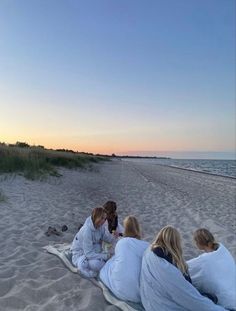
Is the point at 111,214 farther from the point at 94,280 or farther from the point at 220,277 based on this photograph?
the point at 220,277

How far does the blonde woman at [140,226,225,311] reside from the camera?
3887 mm

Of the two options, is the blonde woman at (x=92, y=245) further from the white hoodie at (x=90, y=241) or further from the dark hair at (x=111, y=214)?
the dark hair at (x=111, y=214)

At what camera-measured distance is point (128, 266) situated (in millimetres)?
4531

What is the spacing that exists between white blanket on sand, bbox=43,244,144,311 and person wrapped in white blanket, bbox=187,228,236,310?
0.86m

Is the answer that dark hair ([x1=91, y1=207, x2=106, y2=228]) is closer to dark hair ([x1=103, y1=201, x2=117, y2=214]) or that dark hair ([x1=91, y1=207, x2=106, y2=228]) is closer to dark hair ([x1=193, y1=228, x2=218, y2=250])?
dark hair ([x1=103, y1=201, x2=117, y2=214])

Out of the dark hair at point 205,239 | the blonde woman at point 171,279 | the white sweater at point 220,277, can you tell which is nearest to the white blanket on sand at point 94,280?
the blonde woman at point 171,279

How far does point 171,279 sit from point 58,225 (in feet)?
15.8

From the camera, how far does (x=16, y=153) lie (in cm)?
1808

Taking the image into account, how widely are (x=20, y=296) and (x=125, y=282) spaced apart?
4.24 ft

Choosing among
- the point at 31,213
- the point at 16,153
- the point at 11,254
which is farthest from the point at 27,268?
the point at 16,153

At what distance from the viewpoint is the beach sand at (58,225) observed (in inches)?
Answer: 178

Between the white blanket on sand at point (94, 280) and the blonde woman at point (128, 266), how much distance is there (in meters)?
0.07

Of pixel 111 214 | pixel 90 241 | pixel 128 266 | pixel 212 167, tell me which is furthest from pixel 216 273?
pixel 212 167

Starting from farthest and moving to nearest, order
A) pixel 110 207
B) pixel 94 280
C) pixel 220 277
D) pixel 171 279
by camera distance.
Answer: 1. pixel 110 207
2. pixel 94 280
3. pixel 220 277
4. pixel 171 279
